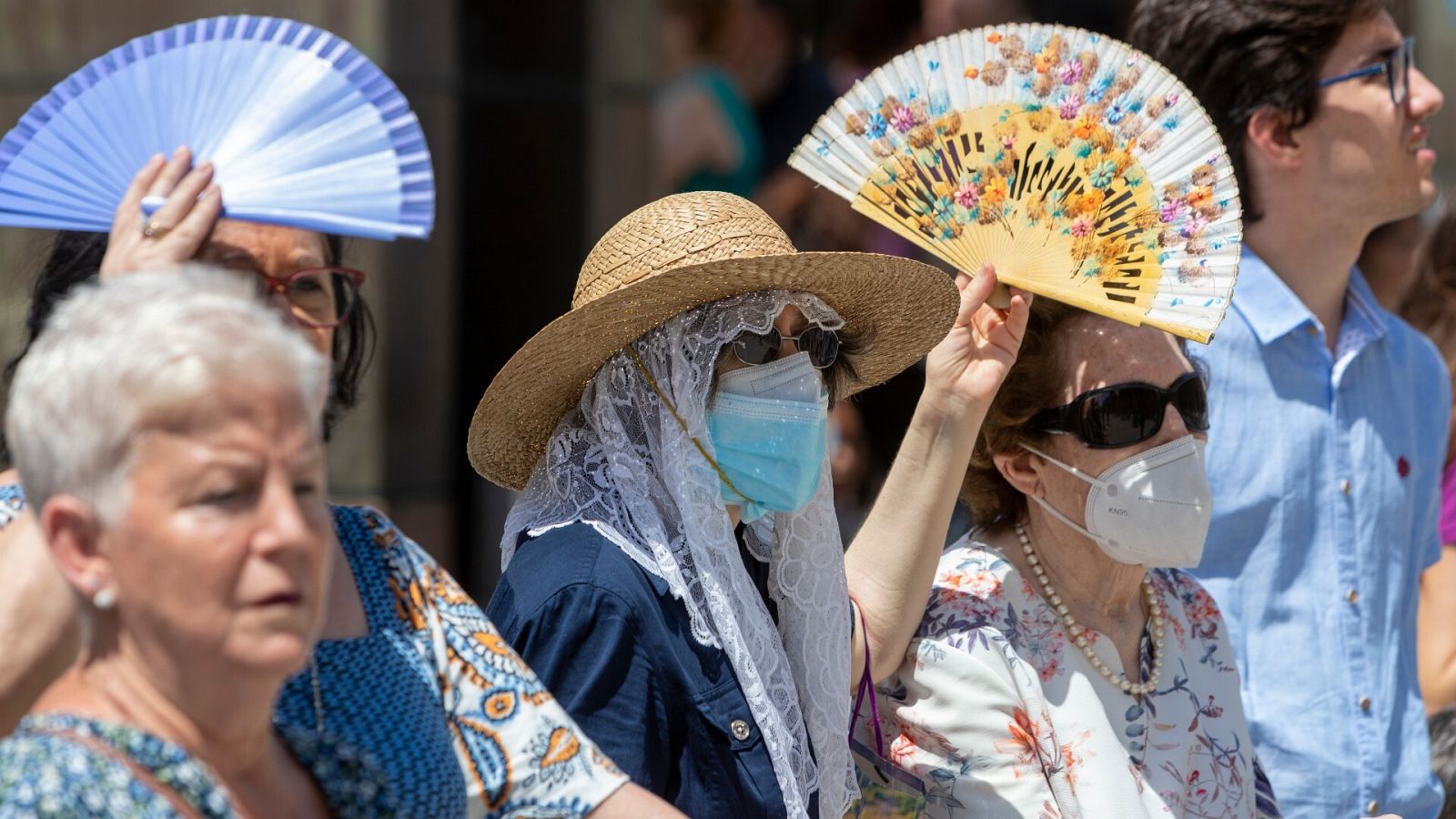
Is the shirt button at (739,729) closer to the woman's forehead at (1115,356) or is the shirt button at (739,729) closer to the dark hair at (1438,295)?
the woman's forehead at (1115,356)

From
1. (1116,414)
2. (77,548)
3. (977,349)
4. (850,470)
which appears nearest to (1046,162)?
(977,349)

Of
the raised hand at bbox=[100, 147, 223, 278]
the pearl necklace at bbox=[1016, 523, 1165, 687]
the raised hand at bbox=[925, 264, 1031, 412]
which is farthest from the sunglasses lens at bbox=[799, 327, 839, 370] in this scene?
the raised hand at bbox=[100, 147, 223, 278]

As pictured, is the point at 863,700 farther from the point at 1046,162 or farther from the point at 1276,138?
the point at 1276,138

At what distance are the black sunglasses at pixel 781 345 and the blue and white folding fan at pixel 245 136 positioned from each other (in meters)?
0.71

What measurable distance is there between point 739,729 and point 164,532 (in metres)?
1.09

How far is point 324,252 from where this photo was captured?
2150 mm

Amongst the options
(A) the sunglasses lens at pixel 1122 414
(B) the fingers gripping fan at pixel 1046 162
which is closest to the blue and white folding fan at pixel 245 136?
(B) the fingers gripping fan at pixel 1046 162

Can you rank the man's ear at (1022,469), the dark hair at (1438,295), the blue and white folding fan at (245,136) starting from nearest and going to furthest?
1. the blue and white folding fan at (245,136)
2. the man's ear at (1022,469)
3. the dark hair at (1438,295)

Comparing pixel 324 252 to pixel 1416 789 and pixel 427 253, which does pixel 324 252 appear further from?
pixel 427 253

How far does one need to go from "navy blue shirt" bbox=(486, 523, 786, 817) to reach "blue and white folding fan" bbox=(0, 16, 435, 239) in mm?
615

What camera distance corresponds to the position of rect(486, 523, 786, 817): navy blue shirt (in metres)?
2.27

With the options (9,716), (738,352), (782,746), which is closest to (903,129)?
(738,352)

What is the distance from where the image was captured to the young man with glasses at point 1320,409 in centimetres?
336

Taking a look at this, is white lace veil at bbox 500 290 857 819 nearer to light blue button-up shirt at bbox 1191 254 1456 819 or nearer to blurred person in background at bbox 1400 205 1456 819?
light blue button-up shirt at bbox 1191 254 1456 819
